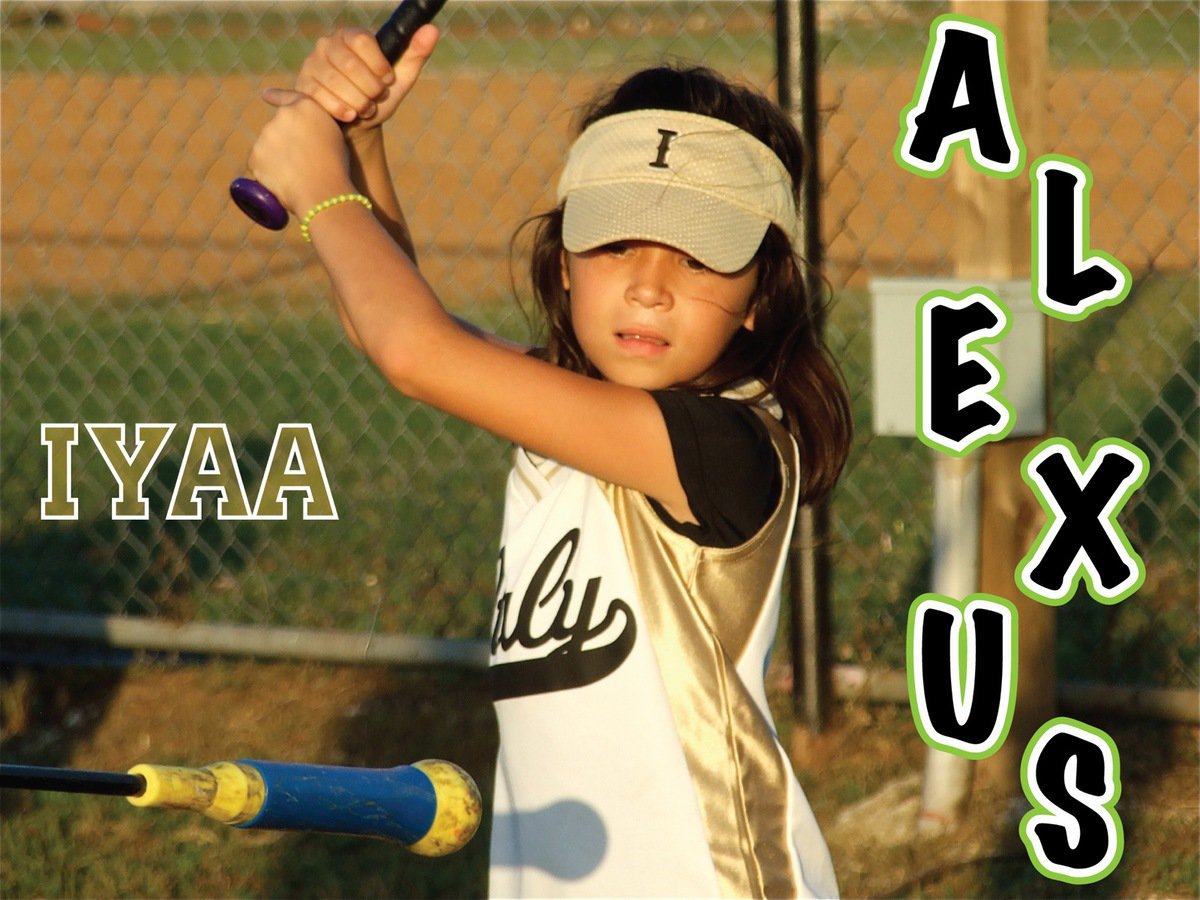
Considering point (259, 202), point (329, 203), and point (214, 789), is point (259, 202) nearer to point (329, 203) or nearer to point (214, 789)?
point (329, 203)

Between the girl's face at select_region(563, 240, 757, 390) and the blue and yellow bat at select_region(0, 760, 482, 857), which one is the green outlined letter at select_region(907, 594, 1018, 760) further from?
the blue and yellow bat at select_region(0, 760, 482, 857)

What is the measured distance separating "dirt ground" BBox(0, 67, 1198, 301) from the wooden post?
4677 millimetres

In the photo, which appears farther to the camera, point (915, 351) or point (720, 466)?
point (915, 351)

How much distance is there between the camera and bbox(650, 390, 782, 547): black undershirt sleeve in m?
1.86

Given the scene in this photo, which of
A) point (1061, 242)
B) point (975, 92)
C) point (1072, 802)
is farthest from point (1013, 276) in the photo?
point (1072, 802)

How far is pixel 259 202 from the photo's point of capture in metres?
1.90

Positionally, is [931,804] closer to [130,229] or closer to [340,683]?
[340,683]

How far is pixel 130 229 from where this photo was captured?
11297mm

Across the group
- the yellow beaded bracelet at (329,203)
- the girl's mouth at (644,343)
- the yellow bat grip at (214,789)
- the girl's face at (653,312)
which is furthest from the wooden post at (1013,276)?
the yellow bat grip at (214,789)

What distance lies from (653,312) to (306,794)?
2.24 ft

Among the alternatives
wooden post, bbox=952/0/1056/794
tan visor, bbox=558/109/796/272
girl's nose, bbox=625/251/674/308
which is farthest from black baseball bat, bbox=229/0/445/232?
wooden post, bbox=952/0/1056/794

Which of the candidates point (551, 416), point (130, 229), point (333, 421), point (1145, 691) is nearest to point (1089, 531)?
point (1145, 691)

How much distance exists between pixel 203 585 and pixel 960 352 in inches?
87.6

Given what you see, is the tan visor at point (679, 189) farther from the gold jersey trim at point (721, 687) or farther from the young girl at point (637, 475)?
the gold jersey trim at point (721, 687)
